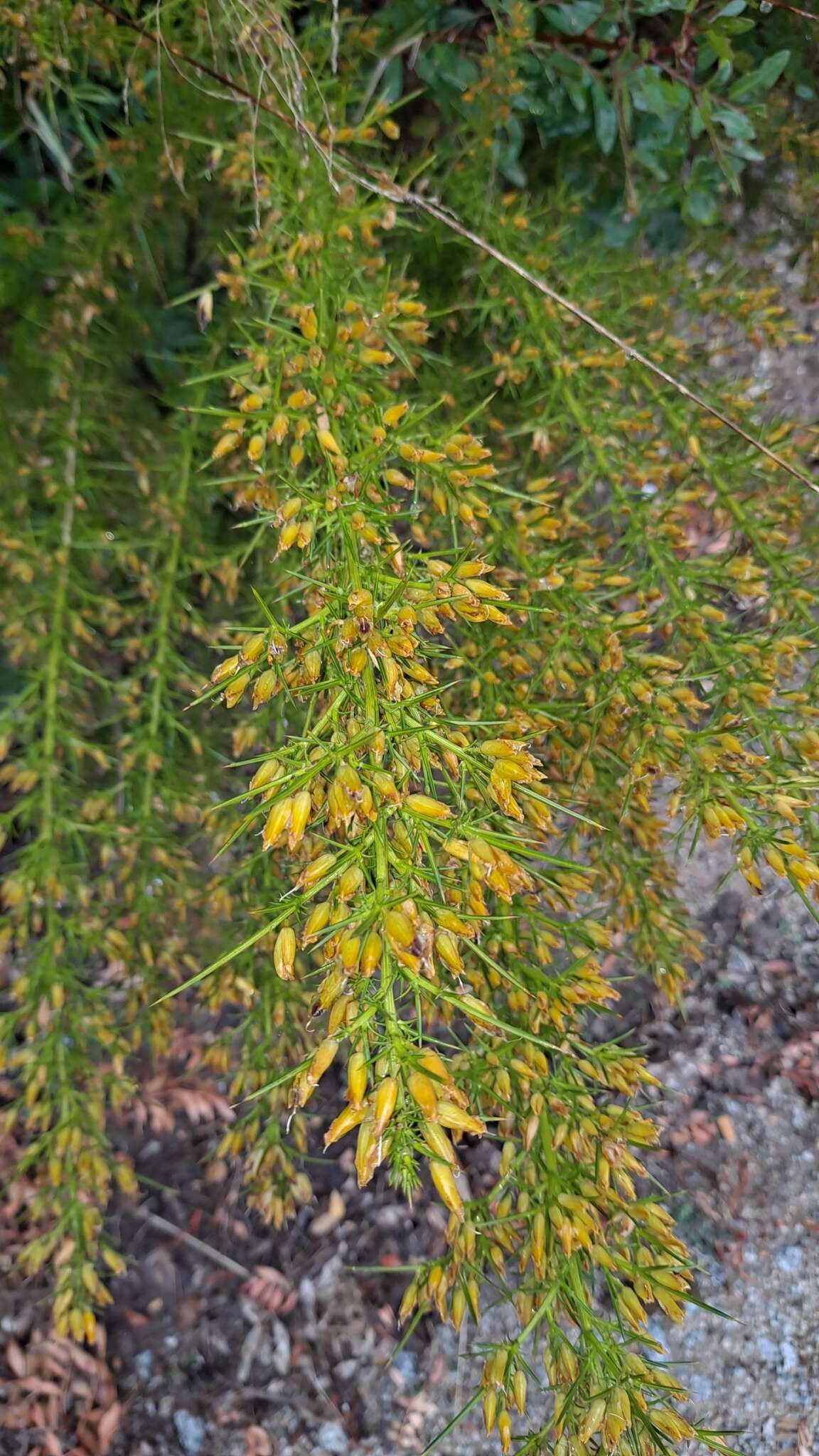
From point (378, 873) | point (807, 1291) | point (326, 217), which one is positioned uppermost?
point (326, 217)

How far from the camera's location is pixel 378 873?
85 cm

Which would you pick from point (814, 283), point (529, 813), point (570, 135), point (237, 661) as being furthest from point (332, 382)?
point (814, 283)

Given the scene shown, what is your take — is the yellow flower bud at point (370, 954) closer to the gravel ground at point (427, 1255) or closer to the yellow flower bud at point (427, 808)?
the yellow flower bud at point (427, 808)

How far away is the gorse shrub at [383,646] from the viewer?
3.14 feet

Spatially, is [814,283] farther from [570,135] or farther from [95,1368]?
[95,1368]

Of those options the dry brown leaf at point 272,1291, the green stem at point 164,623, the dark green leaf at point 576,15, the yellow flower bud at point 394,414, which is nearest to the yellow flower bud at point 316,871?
the yellow flower bud at point 394,414

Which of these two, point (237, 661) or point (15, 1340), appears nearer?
point (237, 661)

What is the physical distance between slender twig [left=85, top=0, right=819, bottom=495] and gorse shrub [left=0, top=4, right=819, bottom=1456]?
20 millimetres

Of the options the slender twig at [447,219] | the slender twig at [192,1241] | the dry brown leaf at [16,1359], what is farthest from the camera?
the slender twig at [192,1241]

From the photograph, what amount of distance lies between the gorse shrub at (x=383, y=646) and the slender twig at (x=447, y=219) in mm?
20

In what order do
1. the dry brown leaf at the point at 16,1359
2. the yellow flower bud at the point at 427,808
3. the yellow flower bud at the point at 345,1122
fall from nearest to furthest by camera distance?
1. the yellow flower bud at the point at 345,1122
2. the yellow flower bud at the point at 427,808
3. the dry brown leaf at the point at 16,1359

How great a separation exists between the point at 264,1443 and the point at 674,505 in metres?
2.11

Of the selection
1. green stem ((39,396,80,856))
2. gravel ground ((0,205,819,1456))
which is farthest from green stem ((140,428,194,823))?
gravel ground ((0,205,819,1456))

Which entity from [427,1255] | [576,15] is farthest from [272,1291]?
→ [576,15]
